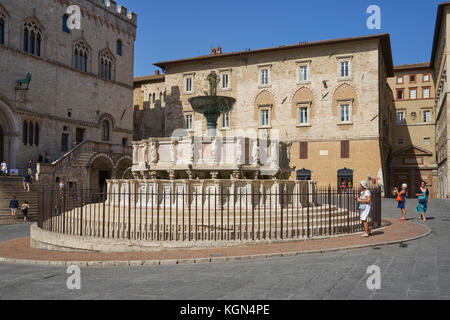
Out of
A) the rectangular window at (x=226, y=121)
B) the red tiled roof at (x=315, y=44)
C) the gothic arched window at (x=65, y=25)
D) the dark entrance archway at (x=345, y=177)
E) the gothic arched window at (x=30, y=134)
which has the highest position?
the gothic arched window at (x=65, y=25)

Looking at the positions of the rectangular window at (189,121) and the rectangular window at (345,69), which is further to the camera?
→ the rectangular window at (189,121)

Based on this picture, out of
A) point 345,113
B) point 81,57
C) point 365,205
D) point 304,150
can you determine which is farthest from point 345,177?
point 81,57

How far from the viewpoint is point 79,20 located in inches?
1335

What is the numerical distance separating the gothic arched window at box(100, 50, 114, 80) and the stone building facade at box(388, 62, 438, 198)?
33006 millimetres

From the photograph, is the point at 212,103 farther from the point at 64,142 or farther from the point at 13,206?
the point at 64,142

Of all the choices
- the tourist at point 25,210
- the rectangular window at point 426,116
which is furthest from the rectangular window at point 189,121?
the rectangular window at point 426,116

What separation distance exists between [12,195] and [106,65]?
18.3m

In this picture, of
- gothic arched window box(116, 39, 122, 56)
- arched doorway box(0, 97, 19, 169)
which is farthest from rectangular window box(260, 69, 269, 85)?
arched doorway box(0, 97, 19, 169)

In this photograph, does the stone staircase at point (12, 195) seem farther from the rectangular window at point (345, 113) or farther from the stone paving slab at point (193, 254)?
the rectangular window at point (345, 113)

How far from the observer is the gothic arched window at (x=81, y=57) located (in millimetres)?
34156

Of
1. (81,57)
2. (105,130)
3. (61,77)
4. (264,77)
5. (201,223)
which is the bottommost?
(201,223)

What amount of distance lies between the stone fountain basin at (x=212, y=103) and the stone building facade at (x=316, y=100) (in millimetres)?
16788

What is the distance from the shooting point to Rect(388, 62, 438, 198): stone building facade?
156ft

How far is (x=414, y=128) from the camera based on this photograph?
168 feet
